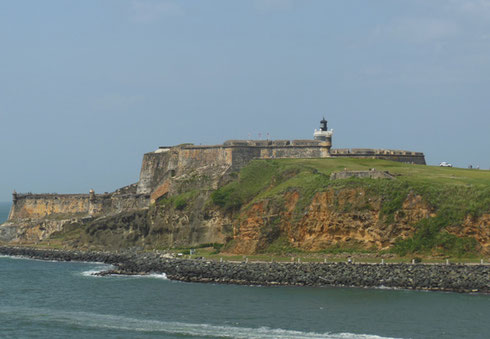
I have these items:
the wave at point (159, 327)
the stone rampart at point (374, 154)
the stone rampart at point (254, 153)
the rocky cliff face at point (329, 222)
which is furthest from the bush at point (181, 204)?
the wave at point (159, 327)

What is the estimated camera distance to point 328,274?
54125 millimetres

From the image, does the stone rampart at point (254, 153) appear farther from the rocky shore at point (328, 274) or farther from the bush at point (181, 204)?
the rocky shore at point (328, 274)

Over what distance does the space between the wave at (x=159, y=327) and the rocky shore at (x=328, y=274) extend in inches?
506

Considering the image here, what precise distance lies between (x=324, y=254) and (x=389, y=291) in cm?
1025

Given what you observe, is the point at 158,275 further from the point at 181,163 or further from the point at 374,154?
the point at 374,154

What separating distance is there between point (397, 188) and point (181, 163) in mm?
31609

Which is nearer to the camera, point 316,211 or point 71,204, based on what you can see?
point 316,211

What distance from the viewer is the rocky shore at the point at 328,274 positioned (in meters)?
50.3

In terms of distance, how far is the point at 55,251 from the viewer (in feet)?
271

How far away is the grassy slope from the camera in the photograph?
56906mm

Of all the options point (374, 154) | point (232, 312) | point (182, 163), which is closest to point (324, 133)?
point (374, 154)

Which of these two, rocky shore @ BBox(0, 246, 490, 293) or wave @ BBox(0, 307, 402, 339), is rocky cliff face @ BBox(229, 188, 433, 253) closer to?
rocky shore @ BBox(0, 246, 490, 293)

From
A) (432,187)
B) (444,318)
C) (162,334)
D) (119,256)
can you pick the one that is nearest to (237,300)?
(162,334)

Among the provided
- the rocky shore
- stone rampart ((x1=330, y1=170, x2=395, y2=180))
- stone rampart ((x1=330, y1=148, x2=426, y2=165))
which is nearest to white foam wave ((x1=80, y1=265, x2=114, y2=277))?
the rocky shore
